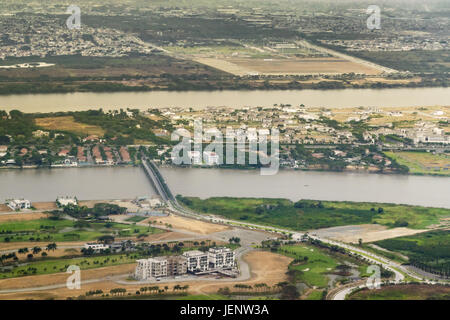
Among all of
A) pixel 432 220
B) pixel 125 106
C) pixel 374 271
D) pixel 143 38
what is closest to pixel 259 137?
pixel 125 106

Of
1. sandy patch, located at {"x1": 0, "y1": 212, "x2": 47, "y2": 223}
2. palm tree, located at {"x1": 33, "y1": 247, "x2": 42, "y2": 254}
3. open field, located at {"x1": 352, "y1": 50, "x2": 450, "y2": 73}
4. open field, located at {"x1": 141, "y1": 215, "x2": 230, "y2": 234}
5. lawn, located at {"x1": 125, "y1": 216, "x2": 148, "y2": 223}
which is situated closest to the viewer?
palm tree, located at {"x1": 33, "y1": 247, "x2": 42, "y2": 254}

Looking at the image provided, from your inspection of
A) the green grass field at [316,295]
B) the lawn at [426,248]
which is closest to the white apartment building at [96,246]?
the green grass field at [316,295]

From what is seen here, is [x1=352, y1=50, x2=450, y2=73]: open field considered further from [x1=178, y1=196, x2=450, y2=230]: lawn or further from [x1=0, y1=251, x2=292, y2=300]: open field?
[x1=0, y1=251, x2=292, y2=300]: open field

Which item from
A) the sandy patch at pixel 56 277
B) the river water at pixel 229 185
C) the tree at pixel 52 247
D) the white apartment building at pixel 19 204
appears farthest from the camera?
the river water at pixel 229 185

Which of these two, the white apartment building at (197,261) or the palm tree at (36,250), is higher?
the white apartment building at (197,261)

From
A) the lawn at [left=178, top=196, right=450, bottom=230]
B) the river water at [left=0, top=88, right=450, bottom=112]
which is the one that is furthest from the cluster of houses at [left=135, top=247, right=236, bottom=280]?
the river water at [left=0, top=88, right=450, bottom=112]

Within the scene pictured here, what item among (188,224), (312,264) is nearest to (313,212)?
(188,224)

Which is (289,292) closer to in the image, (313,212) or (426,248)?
(426,248)

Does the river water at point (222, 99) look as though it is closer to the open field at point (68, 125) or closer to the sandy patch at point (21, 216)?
the open field at point (68, 125)
